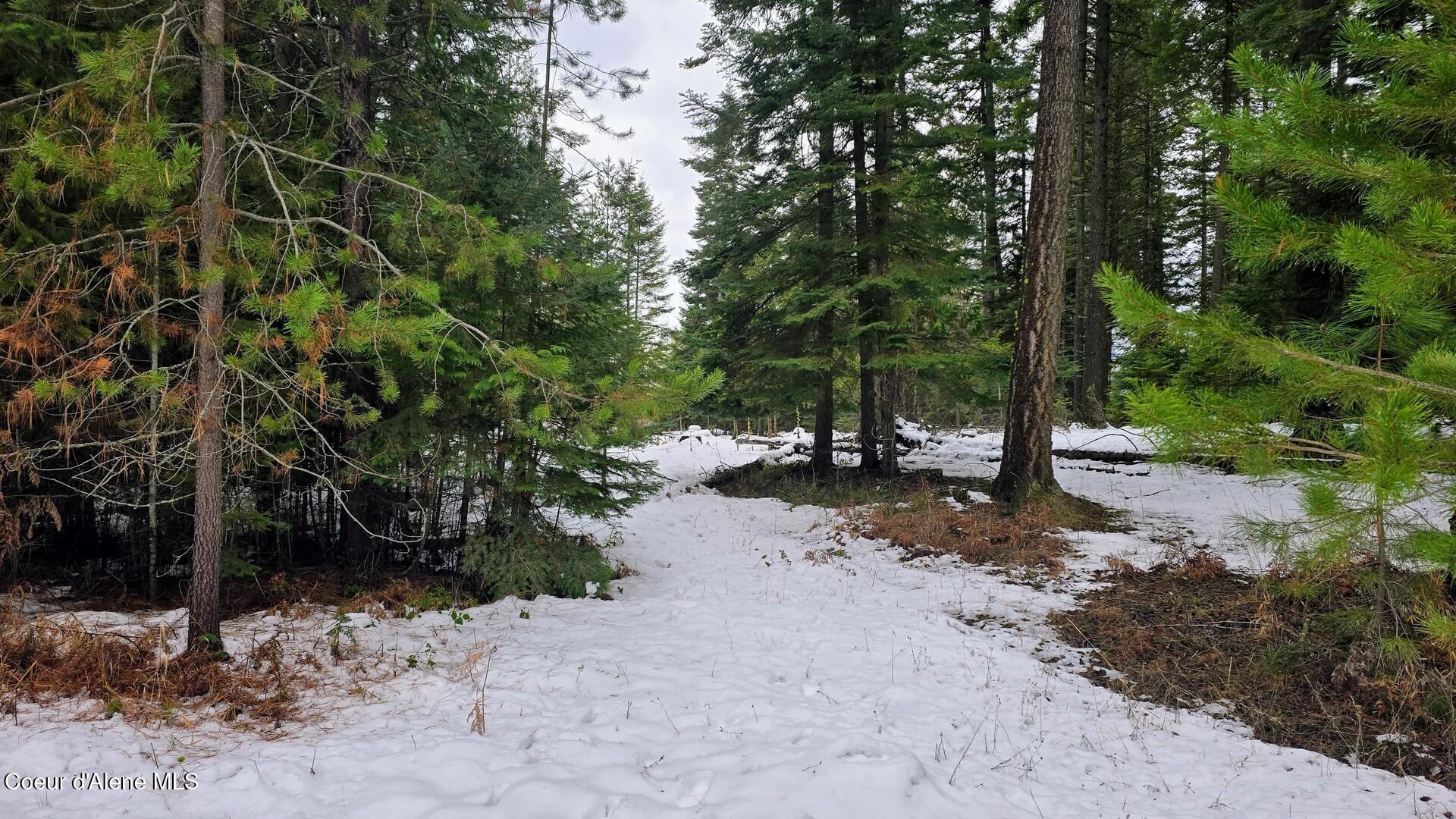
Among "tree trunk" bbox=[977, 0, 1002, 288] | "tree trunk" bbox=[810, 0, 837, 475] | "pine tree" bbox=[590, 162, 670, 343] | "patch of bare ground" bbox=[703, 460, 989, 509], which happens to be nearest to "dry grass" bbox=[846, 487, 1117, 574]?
"patch of bare ground" bbox=[703, 460, 989, 509]

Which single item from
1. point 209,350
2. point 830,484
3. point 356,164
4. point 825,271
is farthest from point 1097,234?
point 209,350

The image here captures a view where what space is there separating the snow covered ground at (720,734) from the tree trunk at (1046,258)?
7.81 ft

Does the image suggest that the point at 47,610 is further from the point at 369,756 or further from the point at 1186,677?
the point at 1186,677

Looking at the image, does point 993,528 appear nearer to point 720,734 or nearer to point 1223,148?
point 720,734

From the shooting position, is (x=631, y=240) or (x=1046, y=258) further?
(x=631, y=240)

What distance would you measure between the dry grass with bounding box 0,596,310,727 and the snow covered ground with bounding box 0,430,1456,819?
0.16 m

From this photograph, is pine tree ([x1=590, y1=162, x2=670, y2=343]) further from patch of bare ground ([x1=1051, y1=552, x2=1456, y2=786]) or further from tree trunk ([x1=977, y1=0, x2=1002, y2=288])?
tree trunk ([x1=977, y1=0, x2=1002, y2=288])

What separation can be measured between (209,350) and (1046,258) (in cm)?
924

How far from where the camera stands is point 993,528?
7.97 metres

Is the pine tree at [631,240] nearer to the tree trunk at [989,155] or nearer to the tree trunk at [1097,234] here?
the tree trunk at [989,155]

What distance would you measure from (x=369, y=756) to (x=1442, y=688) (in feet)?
20.3

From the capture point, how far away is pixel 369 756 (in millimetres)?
3279

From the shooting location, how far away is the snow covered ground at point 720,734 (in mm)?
2949

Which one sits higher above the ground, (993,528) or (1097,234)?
(1097,234)
